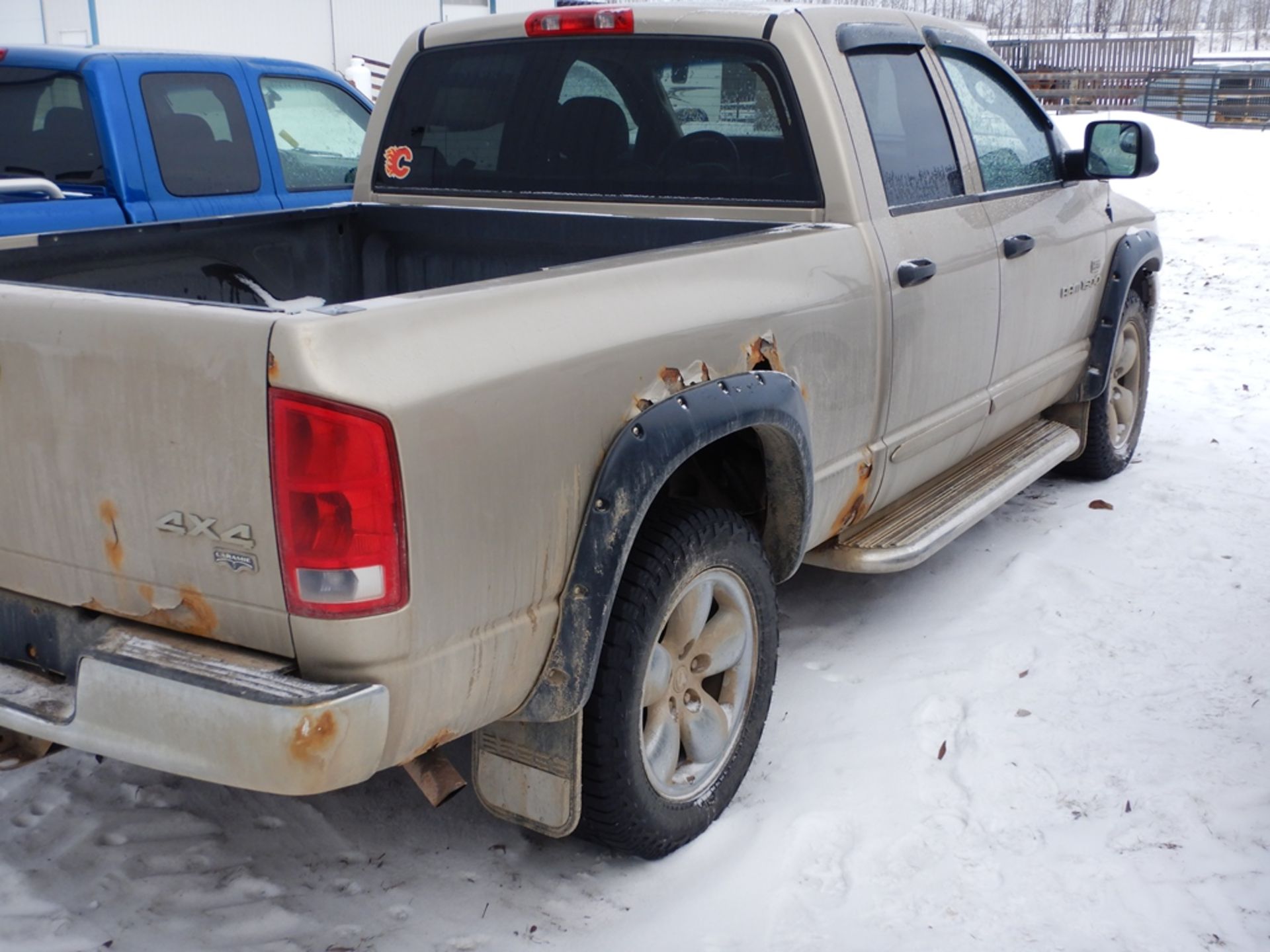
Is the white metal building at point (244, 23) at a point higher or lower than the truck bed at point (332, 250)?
higher

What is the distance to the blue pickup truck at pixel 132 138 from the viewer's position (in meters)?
5.94

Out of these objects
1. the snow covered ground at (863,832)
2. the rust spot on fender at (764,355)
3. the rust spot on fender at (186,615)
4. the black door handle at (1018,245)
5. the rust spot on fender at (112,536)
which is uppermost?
the black door handle at (1018,245)

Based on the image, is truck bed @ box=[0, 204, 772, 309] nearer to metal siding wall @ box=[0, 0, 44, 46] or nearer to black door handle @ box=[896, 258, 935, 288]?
black door handle @ box=[896, 258, 935, 288]

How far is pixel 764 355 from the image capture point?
3.04 metres

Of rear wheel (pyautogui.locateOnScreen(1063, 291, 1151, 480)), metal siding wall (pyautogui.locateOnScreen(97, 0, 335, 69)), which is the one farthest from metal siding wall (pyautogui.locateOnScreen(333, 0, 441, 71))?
rear wheel (pyautogui.locateOnScreen(1063, 291, 1151, 480))

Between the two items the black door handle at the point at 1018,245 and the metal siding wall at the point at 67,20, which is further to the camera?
the metal siding wall at the point at 67,20

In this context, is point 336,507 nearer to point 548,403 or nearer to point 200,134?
point 548,403

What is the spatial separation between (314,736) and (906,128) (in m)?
2.79

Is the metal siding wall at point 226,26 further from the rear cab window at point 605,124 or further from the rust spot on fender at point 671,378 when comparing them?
the rust spot on fender at point 671,378

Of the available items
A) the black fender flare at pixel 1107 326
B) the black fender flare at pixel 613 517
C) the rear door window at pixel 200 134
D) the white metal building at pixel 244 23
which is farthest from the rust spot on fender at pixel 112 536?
the white metal building at pixel 244 23

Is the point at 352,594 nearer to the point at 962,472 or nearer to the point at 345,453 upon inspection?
the point at 345,453

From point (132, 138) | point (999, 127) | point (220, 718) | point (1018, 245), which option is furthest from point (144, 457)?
point (132, 138)

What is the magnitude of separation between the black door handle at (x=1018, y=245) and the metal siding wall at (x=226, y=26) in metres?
16.6

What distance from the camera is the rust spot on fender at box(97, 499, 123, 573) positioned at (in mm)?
2277
